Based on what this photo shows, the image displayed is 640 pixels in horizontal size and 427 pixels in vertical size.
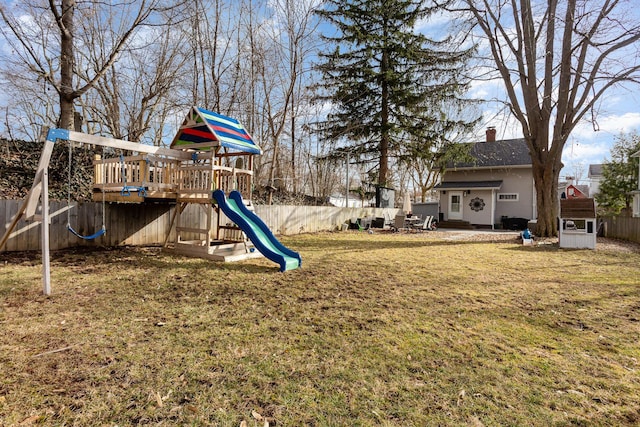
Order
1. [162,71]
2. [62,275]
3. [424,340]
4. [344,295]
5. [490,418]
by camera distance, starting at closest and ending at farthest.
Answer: [490,418]
[424,340]
[344,295]
[62,275]
[162,71]

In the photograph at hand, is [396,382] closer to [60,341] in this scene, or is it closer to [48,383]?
[48,383]

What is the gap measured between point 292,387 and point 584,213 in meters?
11.0

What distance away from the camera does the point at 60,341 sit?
9.52 feet

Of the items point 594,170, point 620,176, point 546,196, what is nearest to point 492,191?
point 546,196

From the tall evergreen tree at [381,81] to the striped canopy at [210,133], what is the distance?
38.1 feet

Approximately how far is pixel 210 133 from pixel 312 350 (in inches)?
236

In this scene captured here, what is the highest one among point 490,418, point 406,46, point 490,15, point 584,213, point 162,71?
point 406,46

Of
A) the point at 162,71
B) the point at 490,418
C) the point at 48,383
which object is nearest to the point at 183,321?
the point at 48,383

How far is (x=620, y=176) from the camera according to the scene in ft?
64.1

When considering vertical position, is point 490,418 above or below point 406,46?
below

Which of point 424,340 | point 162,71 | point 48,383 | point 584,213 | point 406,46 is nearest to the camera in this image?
point 48,383

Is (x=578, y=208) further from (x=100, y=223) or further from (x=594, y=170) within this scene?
(x=594, y=170)

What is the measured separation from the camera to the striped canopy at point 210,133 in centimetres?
738

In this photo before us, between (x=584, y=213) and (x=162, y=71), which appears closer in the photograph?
(x=584, y=213)
